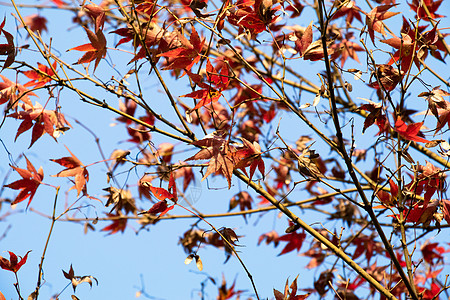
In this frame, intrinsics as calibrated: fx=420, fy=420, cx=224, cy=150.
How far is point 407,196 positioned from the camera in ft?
3.37

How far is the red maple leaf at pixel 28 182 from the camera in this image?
116 centimetres

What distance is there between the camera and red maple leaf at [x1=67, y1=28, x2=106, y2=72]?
3.32 ft

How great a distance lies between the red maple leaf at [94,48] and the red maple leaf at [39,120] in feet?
0.79

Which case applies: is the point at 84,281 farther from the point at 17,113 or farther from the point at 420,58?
the point at 420,58

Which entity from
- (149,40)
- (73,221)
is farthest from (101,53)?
(73,221)

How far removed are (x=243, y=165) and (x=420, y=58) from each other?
52 centimetres

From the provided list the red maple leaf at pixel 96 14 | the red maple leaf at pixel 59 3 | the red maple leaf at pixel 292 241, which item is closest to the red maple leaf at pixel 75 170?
the red maple leaf at pixel 96 14

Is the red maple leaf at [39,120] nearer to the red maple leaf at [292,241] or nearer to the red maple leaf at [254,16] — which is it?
the red maple leaf at [254,16]

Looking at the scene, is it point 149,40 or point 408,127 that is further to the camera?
point 149,40

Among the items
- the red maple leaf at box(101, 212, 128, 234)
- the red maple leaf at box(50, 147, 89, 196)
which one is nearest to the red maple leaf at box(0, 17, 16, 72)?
the red maple leaf at box(50, 147, 89, 196)

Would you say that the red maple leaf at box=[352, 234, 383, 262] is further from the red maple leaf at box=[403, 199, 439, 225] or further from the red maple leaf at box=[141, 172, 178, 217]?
the red maple leaf at box=[141, 172, 178, 217]

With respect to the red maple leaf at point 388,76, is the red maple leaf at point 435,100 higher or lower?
lower

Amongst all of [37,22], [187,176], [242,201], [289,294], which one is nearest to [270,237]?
[242,201]

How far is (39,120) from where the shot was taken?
121 cm
